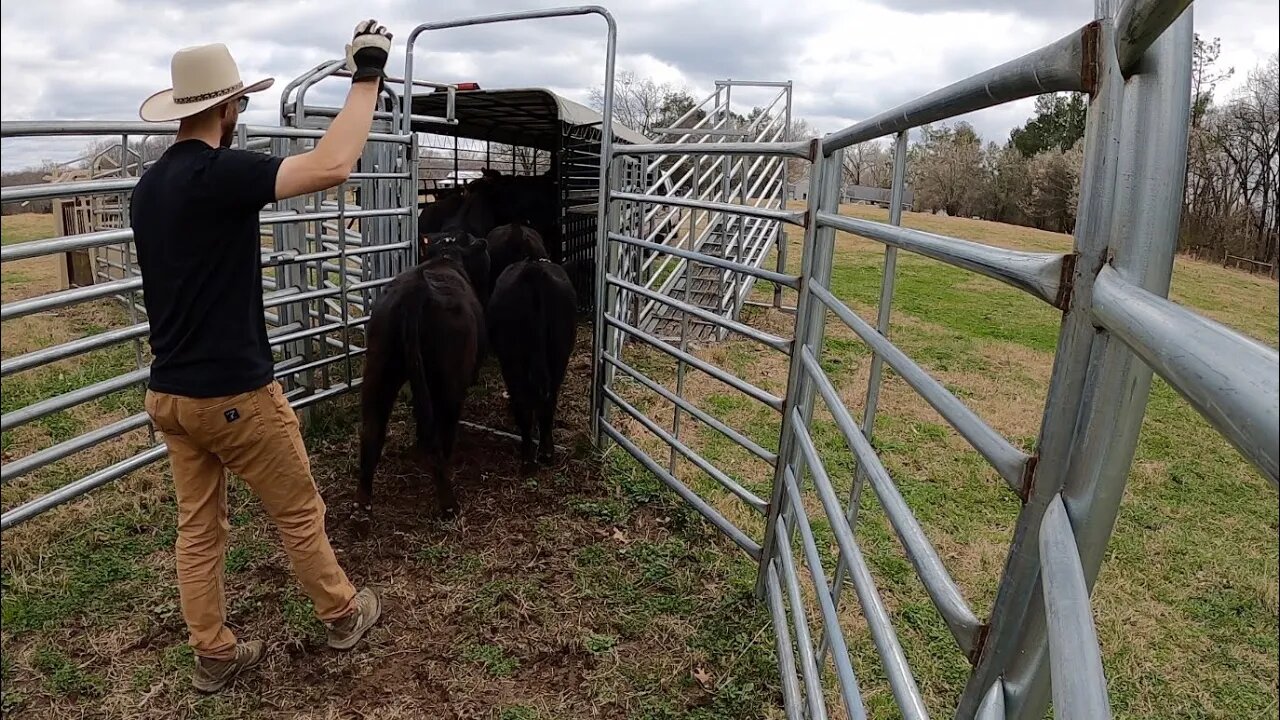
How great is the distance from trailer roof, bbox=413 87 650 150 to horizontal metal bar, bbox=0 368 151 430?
11.6 feet

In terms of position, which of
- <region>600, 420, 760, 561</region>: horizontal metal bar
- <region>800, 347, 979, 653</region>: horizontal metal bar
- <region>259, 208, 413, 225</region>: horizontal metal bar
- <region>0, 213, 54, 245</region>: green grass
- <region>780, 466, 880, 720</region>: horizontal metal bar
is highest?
<region>259, 208, 413, 225</region>: horizontal metal bar

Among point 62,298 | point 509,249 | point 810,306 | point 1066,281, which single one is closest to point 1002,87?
Result: point 1066,281

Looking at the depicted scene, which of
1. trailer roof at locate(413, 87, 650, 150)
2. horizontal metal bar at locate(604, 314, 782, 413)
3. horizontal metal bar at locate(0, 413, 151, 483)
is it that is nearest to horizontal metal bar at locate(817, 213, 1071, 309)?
horizontal metal bar at locate(604, 314, 782, 413)

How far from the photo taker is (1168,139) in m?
0.89

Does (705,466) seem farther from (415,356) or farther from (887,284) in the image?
(887,284)

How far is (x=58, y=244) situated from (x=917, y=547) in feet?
10.5

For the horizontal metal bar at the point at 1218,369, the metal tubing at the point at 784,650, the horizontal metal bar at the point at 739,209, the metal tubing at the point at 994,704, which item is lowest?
the metal tubing at the point at 784,650

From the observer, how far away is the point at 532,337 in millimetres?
4602

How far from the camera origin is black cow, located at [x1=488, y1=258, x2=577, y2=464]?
462 centimetres

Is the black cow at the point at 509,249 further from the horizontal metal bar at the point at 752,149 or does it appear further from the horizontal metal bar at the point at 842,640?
the horizontal metal bar at the point at 842,640

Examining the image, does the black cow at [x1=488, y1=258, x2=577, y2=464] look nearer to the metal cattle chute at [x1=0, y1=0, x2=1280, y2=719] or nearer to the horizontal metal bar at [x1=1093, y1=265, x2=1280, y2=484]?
the metal cattle chute at [x1=0, y1=0, x2=1280, y2=719]

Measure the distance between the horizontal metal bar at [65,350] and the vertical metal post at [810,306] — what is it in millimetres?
2533

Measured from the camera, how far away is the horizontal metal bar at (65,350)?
2779mm

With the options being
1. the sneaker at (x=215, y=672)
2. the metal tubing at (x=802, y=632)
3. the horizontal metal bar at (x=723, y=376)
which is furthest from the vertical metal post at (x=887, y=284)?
the sneaker at (x=215, y=672)
